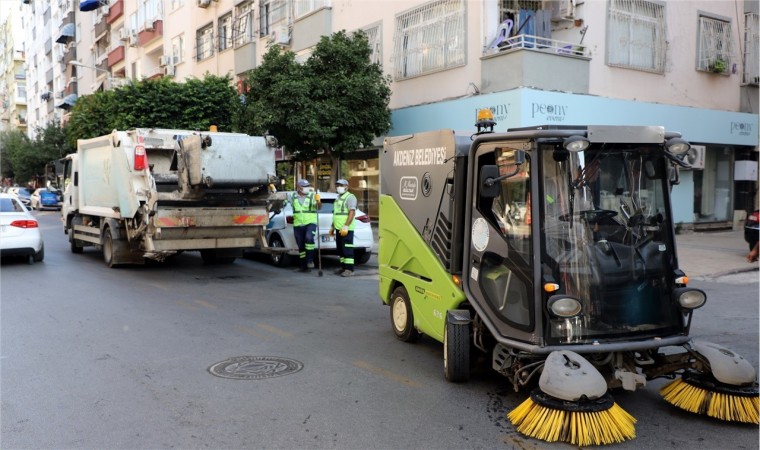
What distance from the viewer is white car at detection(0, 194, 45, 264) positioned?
11.8 m

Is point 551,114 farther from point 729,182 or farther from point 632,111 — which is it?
point 729,182

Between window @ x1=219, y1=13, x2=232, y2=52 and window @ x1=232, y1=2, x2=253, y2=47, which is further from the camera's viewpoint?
window @ x1=219, y1=13, x2=232, y2=52

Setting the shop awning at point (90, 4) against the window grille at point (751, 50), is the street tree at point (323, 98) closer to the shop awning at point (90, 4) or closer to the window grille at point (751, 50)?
the window grille at point (751, 50)

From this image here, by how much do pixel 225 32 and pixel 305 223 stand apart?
20.1 meters

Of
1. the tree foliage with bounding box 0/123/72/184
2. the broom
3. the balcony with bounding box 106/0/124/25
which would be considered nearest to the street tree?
the broom

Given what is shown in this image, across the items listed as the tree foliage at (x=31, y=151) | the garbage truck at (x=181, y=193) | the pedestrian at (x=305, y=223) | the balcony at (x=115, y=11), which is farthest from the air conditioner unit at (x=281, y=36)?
the tree foliage at (x=31, y=151)

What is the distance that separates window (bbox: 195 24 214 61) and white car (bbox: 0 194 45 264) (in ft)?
63.1

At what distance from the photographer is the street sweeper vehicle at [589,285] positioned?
3986 mm

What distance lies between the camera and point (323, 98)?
17219mm

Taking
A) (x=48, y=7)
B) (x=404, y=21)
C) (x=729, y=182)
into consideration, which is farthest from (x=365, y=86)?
(x=48, y=7)

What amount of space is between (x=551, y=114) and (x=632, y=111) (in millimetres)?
3286

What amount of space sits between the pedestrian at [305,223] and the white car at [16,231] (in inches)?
203

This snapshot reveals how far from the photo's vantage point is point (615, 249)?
4.34 metres

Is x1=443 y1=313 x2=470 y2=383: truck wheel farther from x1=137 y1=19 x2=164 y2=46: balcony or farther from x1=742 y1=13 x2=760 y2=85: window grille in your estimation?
x1=137 y1=19 x2=164 y2=46: balcony
